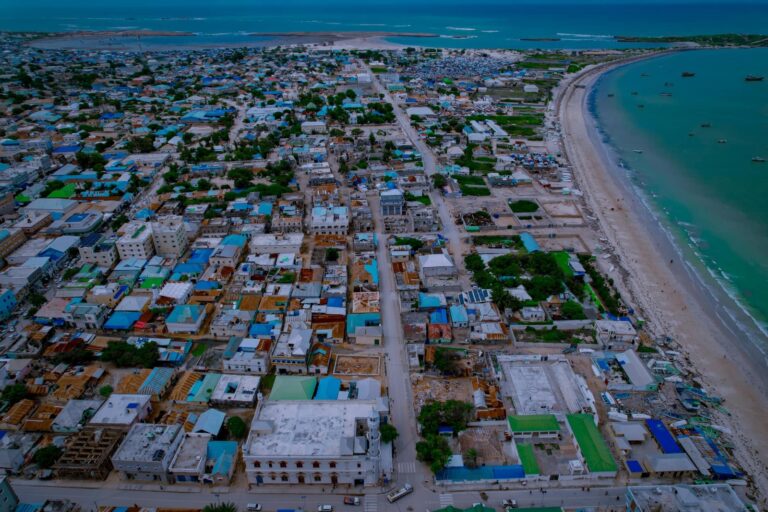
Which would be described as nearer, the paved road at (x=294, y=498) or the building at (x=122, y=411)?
the paved road at (x=294, y=498)

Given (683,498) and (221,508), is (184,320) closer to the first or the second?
(221,508)

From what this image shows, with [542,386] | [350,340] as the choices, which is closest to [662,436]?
[542,386]

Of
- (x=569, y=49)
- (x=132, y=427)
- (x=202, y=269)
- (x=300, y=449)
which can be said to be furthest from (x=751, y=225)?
(x=569, y=49)

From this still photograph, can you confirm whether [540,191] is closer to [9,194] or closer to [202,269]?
[202,269]

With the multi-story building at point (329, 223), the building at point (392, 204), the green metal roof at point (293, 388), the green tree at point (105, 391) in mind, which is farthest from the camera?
the building at point (392, 204)

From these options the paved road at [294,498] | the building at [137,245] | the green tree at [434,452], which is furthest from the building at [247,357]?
the building at [137,245]

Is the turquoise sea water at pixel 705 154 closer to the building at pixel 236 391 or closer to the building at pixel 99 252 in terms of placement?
the building at pixel 236 391
